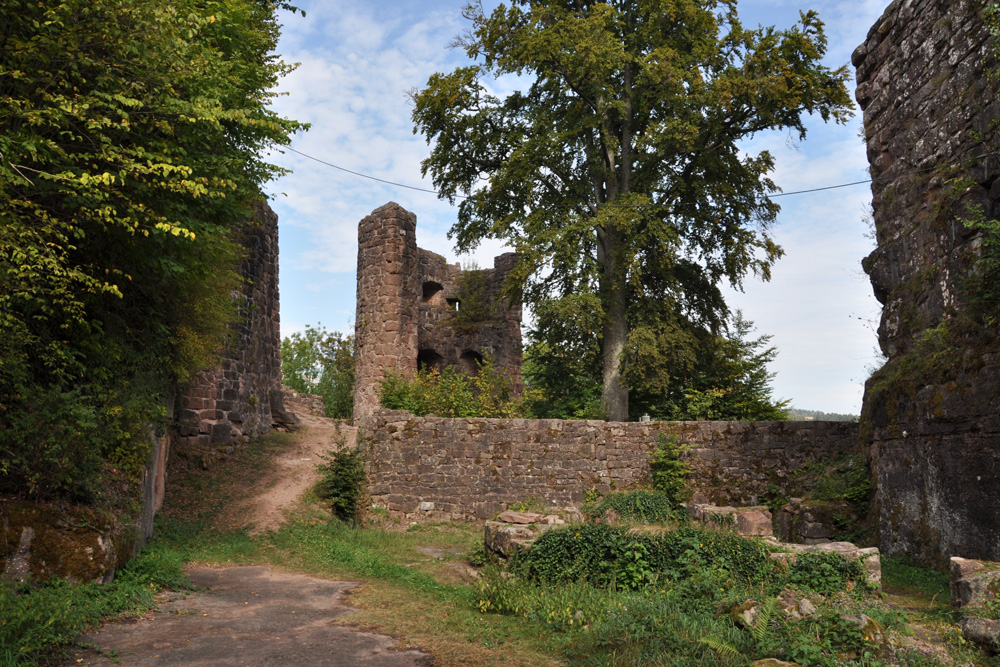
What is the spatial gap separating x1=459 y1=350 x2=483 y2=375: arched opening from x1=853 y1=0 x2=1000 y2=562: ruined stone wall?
12.8m

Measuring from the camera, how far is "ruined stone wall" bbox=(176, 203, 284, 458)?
14.2 m

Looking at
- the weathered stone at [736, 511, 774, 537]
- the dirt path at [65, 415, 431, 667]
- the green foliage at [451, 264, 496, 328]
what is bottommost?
the dirt path at [65, 415, 431, 667]

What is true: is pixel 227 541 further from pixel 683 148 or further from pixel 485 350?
pixel 683 148

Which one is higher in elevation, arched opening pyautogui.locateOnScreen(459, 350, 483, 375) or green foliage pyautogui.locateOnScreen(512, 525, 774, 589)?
arched opening pyautogui.locateOnScreen(459, 350, 483, 375)

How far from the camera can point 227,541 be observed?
33.9ft

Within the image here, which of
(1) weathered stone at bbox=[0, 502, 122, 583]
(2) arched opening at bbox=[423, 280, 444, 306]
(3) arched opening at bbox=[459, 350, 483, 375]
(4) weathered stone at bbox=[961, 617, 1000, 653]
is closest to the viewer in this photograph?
(4) weathered stone at bbox=[961, 617, 1000, 653]

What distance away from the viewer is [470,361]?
2191 cm

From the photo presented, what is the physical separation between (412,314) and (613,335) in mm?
5438

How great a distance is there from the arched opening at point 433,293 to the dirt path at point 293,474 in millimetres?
5742

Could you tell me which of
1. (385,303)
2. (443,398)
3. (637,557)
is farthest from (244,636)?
(385,303)

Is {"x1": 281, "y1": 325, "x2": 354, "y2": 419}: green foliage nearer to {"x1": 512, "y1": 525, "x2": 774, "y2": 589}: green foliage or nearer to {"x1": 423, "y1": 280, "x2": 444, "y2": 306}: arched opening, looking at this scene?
{"x1": 423, "y1": 280, "x2": 444, "y2": 306}: arched opening

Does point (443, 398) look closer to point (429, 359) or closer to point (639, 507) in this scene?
point (639, 507)

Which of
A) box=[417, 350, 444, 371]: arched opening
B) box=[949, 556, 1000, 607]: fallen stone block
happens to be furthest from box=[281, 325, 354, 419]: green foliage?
box=[949, 556, 1000, 607]: fallen stone block

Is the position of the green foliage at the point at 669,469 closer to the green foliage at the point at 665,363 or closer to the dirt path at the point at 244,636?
the green foliage at the point at 665,363
